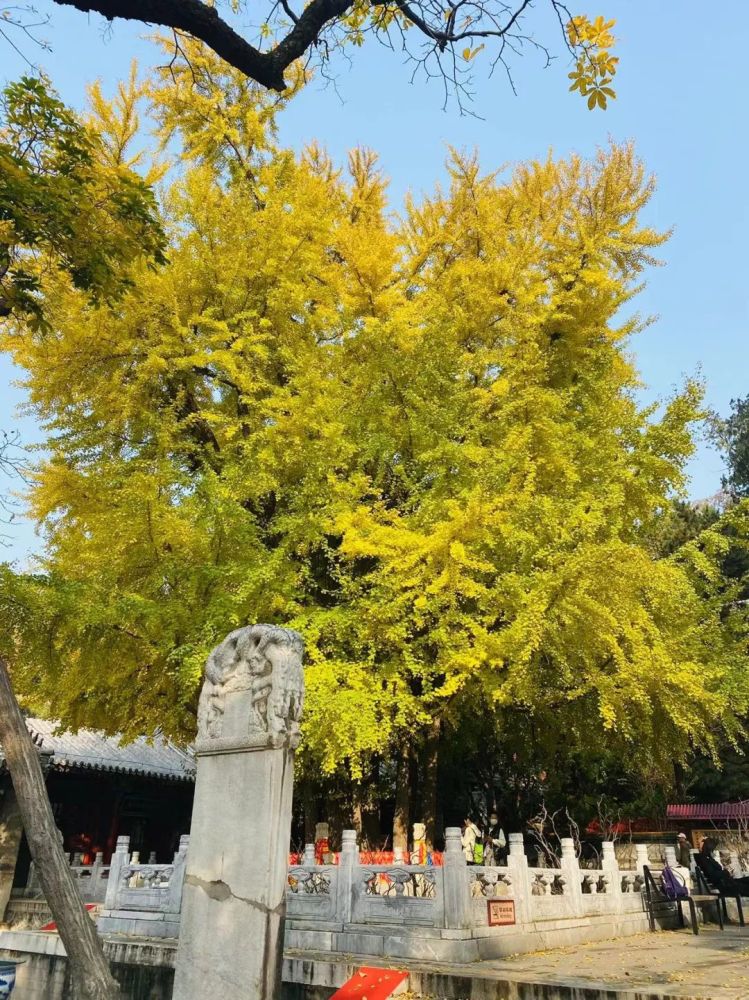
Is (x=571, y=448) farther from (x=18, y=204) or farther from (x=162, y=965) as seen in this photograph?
(x=162, y=965)

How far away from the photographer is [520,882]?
790 cm

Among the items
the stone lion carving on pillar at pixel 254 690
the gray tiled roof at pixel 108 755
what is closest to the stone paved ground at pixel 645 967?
the stone lion carving on pillar at pixel 254 690

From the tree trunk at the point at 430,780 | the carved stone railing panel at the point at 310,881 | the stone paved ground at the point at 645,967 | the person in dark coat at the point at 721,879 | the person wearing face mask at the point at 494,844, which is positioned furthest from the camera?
the person wearing face mask at the point at 494,844

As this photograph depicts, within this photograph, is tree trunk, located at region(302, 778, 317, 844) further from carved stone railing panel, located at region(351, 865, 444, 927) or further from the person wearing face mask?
carved stone railing panel, located at region(351, 865, 444, 927)

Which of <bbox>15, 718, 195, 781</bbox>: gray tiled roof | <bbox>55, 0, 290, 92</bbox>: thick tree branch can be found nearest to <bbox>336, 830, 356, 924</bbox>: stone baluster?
<bbox>55, 0, 290, 92</bbox>: thick tree branch

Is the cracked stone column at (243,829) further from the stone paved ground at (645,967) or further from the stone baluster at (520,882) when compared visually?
the stone baluster at (520,882)

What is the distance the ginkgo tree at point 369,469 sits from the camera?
7719 mm

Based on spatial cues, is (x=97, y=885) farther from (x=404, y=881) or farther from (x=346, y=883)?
(x=404, y=881)

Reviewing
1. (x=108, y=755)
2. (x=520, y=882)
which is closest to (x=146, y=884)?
(x=520, y=882)

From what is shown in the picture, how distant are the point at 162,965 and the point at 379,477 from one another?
231 inches

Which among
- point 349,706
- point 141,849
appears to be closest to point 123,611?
point 349,706

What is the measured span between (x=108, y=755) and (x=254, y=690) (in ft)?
45.5

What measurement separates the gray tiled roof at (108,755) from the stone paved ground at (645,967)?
31.0 ft

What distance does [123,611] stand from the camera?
296 inches
